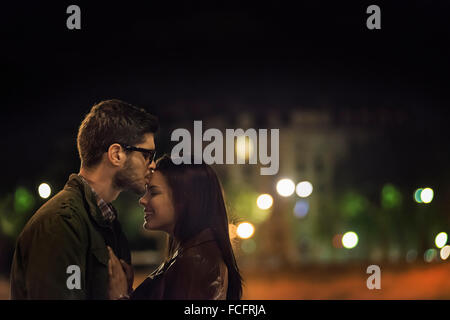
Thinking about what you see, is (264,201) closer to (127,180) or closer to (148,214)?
(148,214)

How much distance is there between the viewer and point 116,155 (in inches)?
150

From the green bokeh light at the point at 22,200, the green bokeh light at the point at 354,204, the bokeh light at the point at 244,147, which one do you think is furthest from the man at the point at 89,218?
the green bokeh light at the point at 354,204

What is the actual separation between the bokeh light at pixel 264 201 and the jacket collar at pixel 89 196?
21.7ft

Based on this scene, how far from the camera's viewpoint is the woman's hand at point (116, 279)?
3594 millimetres

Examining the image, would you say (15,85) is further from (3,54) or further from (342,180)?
(342,180)

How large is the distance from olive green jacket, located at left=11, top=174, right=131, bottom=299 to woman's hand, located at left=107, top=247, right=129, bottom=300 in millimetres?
116

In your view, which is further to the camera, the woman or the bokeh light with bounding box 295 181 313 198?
the bokeh light with bounding box 295 181 313 198

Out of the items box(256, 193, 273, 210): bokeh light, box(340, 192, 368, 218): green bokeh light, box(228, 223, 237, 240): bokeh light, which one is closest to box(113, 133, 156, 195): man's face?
box(228, 223, 237, 240): bokeh light

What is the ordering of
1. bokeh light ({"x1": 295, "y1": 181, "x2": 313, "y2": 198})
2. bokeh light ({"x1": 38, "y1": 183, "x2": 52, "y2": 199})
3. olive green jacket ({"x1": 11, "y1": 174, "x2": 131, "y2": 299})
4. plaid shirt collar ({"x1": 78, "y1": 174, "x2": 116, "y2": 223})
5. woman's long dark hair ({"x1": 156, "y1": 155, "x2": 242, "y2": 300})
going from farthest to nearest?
bokeh light ({"x1": 295, "y1": 181, "x2": 313, "y2": 198}) → bokeh light ({"x1": 38, "y1": 183, "x2": 52, "y2": 199}) → woman's long dark hair ({"x1": 156, "y1": 155, "x2": 242, "y2": 300}) → plaid shirt collar ({"x1": 78, "y1": 174, "x2": 116, "y2": 223}) → olive green jacket ({"x1": 11, "y1": 174, "x2": 131, "y2": 299})

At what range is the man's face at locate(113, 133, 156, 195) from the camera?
152 inches

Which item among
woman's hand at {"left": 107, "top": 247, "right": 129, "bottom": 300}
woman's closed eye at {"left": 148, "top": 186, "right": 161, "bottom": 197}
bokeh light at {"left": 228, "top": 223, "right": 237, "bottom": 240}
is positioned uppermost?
woman's closed eye at {"left": 148, "top": 186, "right": 161, "bottom": 197}

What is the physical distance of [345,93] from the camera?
5.64 m

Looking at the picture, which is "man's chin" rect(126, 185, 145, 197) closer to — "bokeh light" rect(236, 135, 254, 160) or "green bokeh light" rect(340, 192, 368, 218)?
"bokeh light" rect(236, 135, 254, 160)

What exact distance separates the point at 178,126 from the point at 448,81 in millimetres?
2861
